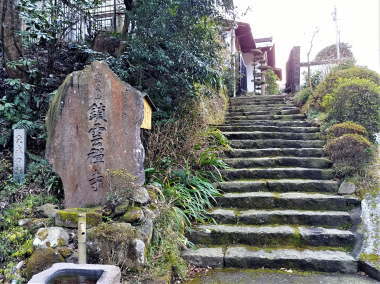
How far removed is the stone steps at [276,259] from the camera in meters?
3.18

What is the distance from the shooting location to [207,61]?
5398 millimetres

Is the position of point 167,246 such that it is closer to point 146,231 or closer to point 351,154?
point 146,231

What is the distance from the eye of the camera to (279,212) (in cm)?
409

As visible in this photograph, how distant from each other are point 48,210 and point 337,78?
22.5ft

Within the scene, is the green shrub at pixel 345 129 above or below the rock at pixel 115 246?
above

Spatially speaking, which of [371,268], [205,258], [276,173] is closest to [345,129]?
[276,173]

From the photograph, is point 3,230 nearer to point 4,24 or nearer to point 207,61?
point 4,24

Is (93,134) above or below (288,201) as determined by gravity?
above

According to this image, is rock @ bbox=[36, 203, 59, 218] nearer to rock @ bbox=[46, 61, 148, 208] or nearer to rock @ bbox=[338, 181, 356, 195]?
rock @ bbox=[46, 61, 148, 208]

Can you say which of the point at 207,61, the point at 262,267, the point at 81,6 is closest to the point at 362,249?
the point at 262,267

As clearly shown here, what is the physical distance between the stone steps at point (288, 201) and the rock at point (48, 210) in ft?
7.78

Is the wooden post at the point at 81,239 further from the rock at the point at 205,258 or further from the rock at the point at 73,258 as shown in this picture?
the rock at the point at 205,258

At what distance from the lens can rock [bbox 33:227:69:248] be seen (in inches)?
108

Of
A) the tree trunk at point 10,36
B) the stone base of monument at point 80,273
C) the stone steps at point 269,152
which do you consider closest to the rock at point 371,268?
the stone base of monument at point 80,273
